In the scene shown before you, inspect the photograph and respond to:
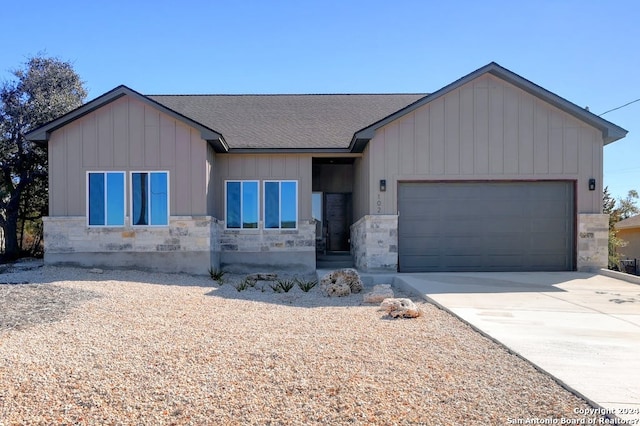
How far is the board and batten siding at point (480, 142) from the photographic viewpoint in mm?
11398

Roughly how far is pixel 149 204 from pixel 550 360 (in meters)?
9.83

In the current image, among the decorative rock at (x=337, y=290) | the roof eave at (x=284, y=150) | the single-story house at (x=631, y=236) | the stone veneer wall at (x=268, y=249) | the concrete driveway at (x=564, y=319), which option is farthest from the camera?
the single-story house at (x=631, y=236)

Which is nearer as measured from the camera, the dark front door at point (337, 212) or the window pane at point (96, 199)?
the window pane at point (96, 199)

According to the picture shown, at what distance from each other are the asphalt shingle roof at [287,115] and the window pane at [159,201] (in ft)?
7.28

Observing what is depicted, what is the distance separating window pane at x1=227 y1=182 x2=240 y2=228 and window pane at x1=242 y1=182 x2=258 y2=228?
17cm

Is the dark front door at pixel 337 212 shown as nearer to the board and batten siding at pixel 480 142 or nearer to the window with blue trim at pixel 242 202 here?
the window with blue trim at pixel 242 202

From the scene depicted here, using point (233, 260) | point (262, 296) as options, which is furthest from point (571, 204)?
point (233, 260)

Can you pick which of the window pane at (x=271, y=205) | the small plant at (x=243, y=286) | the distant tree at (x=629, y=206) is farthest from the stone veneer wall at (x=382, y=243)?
the distant tree at (x=629, y=206)

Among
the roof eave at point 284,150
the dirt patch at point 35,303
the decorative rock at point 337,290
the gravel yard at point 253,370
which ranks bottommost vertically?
the decorative rock at point 337,290

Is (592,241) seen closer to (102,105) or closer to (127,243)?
(127,243)

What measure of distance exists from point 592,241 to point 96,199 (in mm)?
12537

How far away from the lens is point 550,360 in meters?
4.45

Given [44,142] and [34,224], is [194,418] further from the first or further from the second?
[34,224]

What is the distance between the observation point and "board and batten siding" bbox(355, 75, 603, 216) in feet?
37.4
